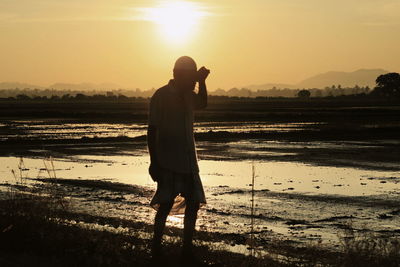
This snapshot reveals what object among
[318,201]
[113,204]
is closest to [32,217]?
[113,204]

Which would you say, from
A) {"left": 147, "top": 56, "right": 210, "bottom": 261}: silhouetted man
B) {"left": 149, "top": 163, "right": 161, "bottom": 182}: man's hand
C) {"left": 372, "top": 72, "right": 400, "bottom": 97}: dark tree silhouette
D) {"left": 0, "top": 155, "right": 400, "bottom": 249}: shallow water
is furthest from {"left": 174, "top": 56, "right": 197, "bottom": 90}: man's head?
{"left": 372, "top": 72, "right": 400, "bottom": 97}: dark tree silhouette

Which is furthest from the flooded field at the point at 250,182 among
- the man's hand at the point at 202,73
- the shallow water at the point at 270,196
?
the man's hand at the point at 202,73

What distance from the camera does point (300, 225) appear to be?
417 inches

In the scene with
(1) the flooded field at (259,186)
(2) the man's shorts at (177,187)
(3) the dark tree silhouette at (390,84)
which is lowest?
(1) the flooded field at (259,186)

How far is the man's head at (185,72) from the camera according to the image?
7.17 m

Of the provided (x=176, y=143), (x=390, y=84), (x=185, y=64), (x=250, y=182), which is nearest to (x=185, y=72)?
(x=185, y=64)

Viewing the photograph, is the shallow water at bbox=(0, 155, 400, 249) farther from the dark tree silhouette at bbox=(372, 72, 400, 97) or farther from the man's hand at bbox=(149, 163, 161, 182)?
the dark tree silhouette at bbox=(372, 72, 400, 97)

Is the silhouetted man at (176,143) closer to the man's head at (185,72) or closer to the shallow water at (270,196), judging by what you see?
the man's head at (185,72)

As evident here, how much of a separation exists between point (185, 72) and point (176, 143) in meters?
0.71

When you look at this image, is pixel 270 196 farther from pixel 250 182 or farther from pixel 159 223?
pixel 159 223

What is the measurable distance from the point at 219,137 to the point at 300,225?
23698mm

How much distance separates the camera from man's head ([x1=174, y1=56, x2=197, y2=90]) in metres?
7.17

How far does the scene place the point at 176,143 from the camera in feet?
23.5

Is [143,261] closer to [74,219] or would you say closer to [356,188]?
[74,219]
